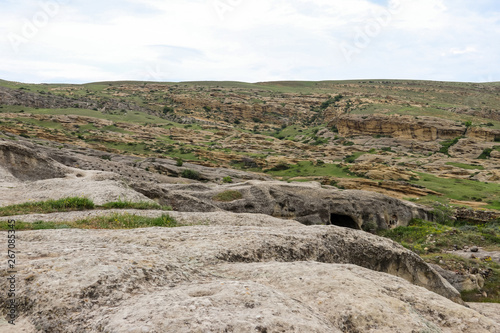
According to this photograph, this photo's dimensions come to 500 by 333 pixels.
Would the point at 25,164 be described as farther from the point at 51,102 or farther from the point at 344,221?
the point at 51,102

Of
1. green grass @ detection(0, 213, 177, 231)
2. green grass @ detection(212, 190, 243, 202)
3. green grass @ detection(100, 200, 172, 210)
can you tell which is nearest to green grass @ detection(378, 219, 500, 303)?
green grass @ detection(212, 190, 243, 202)

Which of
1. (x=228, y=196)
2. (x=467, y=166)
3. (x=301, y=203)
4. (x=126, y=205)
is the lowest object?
(x=467, y=166)

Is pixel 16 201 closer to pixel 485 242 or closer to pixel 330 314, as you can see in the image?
pixel 330 314

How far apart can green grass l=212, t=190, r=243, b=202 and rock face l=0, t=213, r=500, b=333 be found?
15622mm

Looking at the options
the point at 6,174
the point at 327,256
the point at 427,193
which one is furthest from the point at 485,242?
the point at 6,174

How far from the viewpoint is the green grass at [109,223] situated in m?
9.68

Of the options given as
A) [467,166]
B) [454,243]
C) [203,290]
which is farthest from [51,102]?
[203,290]

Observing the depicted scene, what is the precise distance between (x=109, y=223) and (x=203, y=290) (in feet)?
21.0

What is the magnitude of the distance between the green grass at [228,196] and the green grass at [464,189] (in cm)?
3038

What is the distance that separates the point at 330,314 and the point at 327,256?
393cm

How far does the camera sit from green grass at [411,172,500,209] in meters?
41.6

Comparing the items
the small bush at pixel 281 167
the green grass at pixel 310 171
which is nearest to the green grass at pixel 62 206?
the green grass at pixel 310 171

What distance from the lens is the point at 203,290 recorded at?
5531 millimetres

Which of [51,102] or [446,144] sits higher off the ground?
[51,102]
